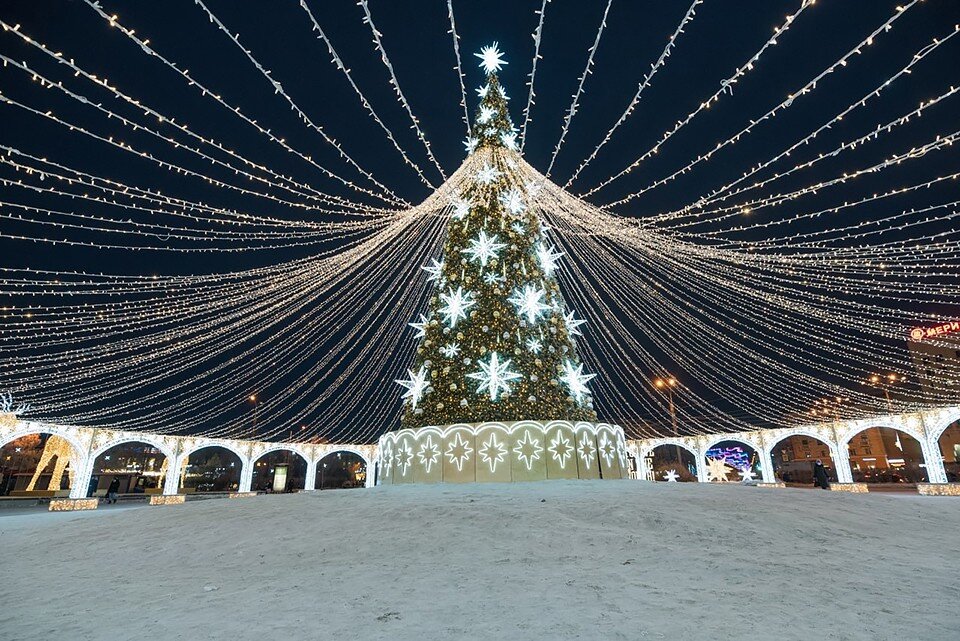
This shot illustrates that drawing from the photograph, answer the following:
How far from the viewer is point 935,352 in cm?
4684

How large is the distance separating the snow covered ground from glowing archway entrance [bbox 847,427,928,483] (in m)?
49.1

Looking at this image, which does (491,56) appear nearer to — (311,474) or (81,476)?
(81,476)

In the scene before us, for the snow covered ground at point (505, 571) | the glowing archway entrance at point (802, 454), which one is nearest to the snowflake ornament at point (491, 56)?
the snow covered ground at point (505, 571)

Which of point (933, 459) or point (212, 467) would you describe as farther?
point (212, 467)

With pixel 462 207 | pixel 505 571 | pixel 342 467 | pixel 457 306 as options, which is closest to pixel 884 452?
pixel 462 207

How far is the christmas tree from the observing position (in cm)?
1088

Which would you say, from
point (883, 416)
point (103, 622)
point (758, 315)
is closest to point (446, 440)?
point (103, 622)

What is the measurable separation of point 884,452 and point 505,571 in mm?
62852

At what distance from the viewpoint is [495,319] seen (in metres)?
11.4

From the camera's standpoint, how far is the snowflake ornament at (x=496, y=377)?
10.8 m

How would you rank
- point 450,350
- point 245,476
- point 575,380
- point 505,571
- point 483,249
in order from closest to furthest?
1. point 505,571
2. point 450,350
3. point 575,380
4. point 483,249
5. point 245,476

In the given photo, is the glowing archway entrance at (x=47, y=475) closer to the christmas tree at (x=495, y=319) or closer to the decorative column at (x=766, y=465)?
the christmas tree at (x=495, y=319)

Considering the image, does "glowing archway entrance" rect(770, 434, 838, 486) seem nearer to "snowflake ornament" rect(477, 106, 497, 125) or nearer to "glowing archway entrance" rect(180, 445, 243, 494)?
"snowflake ornament" rect(477, 106, 497, 125)

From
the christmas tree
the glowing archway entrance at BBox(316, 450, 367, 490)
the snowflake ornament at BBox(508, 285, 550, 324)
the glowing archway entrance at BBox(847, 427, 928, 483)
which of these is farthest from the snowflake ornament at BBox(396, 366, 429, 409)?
the glowing archway entrance at BBox(316, 450, 367, 490)
